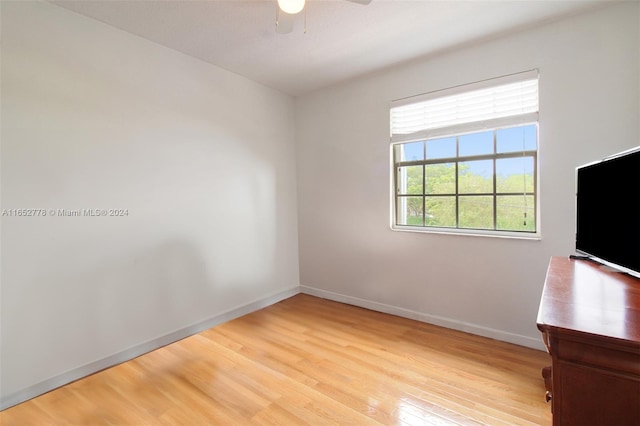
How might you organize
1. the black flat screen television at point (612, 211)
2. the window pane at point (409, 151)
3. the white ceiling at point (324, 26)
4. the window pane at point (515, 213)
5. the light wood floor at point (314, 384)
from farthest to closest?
the window pane at point (409, 151), the window pane at point (515, 213), the white ceiling at point (324, 26), the light wood floor at point (314, 384), the black flat screen television at point (612, 211)

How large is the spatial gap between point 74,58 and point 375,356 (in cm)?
318

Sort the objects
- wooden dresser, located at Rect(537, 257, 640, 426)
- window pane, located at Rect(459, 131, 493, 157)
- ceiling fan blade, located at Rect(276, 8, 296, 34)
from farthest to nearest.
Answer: window pane, located at Rect(459, 131, 493, 157) → ceiling fan blade, located at Rect(276, 8, 296, 34) → wooden dresser, located at Rect(537, 257, 640, 426)

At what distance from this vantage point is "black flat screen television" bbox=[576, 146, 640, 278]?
4.28 feet

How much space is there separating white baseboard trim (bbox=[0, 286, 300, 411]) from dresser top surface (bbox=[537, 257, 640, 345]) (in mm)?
2800

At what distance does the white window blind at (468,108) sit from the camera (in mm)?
2457

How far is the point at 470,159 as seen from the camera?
9.26 feet

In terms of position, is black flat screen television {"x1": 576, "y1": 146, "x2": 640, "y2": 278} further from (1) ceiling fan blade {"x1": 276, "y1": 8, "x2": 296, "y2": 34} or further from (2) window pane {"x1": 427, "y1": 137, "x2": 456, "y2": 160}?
(1) ceiling fan blade {"x1": 276, "y1": 8, "x2": 296, "y2": 34}

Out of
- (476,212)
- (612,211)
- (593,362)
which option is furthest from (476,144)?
(593,362)

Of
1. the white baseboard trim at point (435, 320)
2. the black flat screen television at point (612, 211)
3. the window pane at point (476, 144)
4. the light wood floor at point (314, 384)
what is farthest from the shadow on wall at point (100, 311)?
the black flat screen television at point (612, 211)

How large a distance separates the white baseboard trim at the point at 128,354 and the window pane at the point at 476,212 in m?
2.35

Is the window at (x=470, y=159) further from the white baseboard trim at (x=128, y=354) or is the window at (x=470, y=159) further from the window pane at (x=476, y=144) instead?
the white baseboard trim at (x=128, y=354)

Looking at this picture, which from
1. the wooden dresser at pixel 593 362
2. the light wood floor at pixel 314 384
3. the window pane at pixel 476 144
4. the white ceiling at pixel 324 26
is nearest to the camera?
the wooden dresser at pixel 593 362

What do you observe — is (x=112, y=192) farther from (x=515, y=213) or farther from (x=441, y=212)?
(x=515, y=213)

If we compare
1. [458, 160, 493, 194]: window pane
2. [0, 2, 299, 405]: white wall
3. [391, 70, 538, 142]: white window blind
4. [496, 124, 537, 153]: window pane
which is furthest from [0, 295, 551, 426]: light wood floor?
[391, 70, 538, 142]: white window blind
